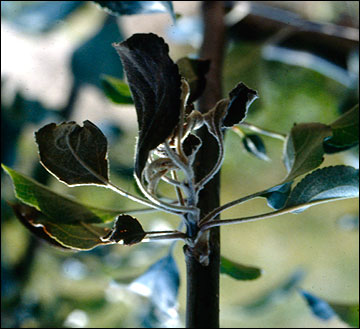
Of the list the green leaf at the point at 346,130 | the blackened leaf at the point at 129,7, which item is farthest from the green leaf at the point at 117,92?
the green leaf at the point at 346,130

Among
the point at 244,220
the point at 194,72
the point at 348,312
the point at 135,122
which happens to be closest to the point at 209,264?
the point at 244,220

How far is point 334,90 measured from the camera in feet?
2.00

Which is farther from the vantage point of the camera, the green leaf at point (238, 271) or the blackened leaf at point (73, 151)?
the green leaf at point (238, 271)

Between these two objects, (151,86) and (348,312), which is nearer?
(151,86)

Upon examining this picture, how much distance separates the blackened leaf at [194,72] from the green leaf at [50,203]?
10 centimetres

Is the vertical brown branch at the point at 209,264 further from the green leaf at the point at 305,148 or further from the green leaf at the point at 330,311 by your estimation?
the green leaf at the point at 330,311

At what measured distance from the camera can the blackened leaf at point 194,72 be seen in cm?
30

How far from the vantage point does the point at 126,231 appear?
193 millimetres

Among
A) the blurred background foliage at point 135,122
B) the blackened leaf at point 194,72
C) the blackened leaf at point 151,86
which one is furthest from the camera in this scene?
the blurred background foliage at point 135,122

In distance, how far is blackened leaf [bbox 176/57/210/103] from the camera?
0.97ft

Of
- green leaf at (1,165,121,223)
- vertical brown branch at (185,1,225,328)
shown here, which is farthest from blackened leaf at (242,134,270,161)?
green leaf at (1,165,121,223)

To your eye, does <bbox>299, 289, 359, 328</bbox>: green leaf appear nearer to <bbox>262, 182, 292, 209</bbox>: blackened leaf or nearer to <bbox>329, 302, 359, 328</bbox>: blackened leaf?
<bbox>329, 302, 359, 328</bbox>: blackened leaf

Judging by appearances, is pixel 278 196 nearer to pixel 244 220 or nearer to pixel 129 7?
pixel 244 220

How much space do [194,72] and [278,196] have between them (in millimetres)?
105
